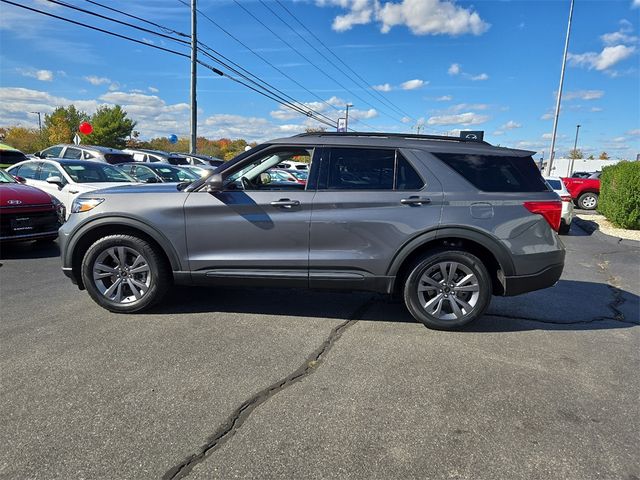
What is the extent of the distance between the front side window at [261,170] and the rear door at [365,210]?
0.26 m

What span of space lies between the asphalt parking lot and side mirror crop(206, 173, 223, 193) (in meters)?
1.31

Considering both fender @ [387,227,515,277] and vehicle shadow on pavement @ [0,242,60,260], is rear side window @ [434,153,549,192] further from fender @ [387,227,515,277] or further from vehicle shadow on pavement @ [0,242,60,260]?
vehicle shadow on pavement @ [0,242,60,260]

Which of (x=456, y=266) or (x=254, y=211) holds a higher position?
(x=254, y=211)

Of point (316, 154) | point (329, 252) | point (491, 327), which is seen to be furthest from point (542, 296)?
point (316, 154)

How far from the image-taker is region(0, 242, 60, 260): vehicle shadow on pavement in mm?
7102

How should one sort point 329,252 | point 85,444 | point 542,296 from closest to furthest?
point 85,444 → point 329,252 → point 542,296

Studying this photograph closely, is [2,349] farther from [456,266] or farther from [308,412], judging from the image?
[456,266]

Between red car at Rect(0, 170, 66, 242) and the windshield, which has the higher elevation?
the windshield

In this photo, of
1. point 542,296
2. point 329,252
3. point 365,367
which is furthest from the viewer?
point 542,296

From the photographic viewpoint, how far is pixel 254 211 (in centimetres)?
412

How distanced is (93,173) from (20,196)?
2450 millimetres

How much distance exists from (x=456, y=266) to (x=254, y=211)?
6.60ft

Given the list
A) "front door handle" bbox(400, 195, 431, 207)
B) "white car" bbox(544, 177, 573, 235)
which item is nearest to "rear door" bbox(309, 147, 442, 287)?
"front door handle" bbox(400, 195, 431, 207)

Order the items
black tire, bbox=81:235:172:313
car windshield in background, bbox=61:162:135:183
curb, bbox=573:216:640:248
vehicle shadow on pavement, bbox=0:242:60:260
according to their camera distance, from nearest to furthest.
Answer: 1. black tire, bbox=81:235:172:313
2. vehicle shadow on pavement, bbox=0:242:60:260
3. car windshield in background, bbox=61:162:135:183
4. curb, bbox=573:216:640:248
